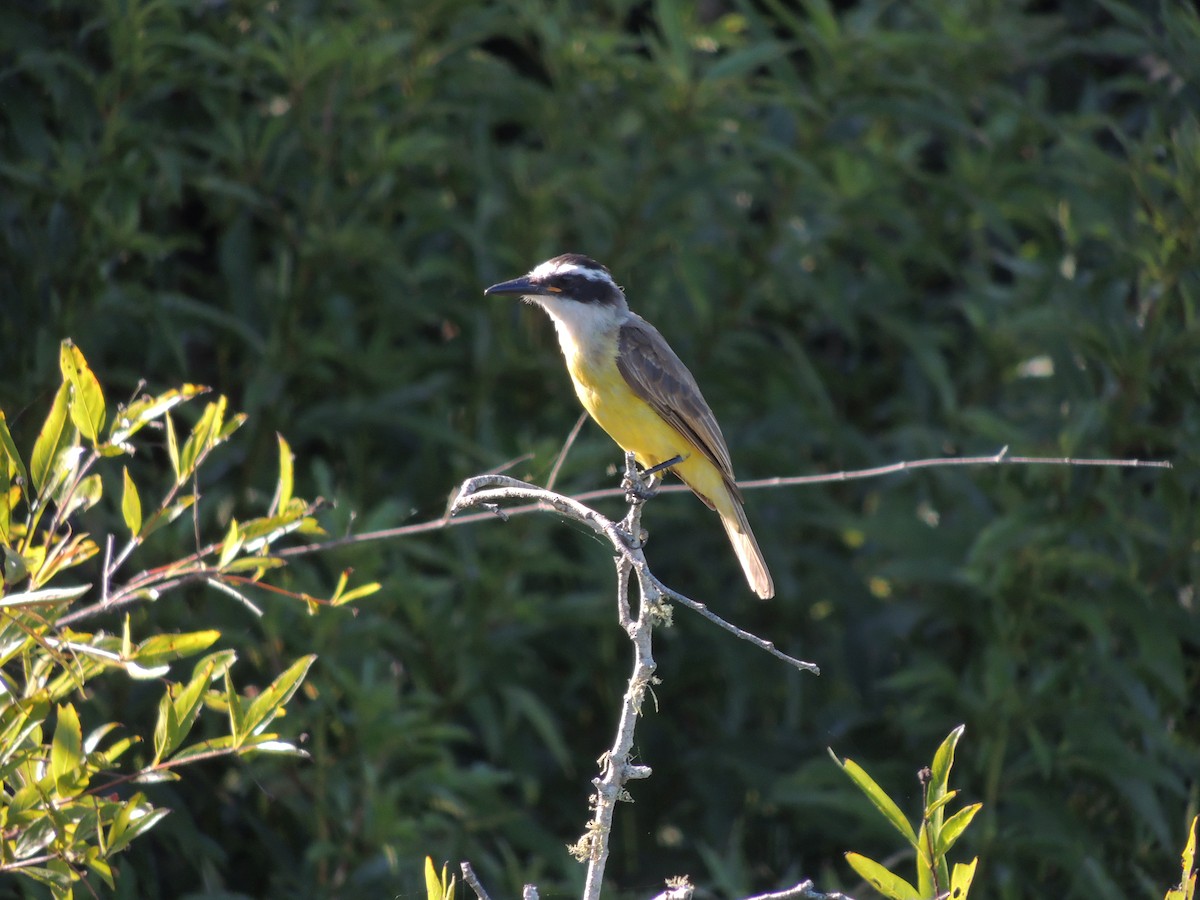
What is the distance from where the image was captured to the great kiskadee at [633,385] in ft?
14.2

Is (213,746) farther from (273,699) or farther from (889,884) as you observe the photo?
(889,884)

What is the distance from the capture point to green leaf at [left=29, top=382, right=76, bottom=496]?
2.37 metres

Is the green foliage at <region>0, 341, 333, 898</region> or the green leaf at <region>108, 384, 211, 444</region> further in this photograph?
the green leaf at <region>108, 384, 211, 444</region>

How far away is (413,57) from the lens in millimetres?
5160

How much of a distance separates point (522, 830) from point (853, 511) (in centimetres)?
200

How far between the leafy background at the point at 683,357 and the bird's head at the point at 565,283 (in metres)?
0.51

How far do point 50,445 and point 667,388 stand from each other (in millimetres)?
2310

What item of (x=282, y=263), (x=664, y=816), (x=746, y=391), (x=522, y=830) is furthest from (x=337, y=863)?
(x=746, y=391)

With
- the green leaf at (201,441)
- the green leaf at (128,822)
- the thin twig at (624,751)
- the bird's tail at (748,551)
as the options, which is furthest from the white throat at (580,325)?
the green leaf at (128,822)

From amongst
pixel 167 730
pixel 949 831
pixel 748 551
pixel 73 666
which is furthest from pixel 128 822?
pixel 748 551

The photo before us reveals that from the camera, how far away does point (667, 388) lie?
4.39 m

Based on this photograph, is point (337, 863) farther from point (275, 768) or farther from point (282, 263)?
point (282, 263)

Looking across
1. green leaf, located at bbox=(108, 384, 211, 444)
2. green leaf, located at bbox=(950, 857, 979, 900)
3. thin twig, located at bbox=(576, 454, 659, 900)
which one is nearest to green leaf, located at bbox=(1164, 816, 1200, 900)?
green leaf, located at bbox=(950, 857, 979, 900)

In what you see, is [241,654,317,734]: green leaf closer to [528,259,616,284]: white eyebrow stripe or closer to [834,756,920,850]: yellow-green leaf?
[834,756,920,850]: yellow-green leaf
